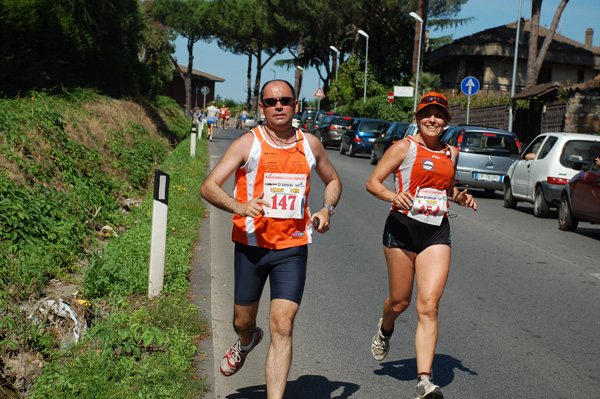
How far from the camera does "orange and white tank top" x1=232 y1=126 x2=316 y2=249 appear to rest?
448 centimetres

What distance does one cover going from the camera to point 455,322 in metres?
7.03

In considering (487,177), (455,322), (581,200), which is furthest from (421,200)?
(487,177)

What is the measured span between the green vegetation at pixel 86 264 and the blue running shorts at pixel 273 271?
75cm

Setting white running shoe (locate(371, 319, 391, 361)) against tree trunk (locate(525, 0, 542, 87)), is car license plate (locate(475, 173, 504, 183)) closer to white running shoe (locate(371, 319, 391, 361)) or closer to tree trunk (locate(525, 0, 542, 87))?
white running shoe (locate(371, 319, 391, 361))

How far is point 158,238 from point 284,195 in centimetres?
276

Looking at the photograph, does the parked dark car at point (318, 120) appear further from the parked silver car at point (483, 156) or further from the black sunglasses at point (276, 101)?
the black sunglasses at point (276, 101)

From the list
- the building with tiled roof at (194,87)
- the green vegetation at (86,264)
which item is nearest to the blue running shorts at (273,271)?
the green vegetation at (86,264)

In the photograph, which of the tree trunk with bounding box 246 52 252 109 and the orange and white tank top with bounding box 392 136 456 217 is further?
the tree trunk with bounding box 246 52 252 109

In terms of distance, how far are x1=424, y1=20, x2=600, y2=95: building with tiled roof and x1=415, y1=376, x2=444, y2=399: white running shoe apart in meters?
55.2

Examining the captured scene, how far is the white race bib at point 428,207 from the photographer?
5.17 metres

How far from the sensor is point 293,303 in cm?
444

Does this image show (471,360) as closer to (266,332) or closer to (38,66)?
(266,332)

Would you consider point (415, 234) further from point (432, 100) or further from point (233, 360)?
point (233, 360)

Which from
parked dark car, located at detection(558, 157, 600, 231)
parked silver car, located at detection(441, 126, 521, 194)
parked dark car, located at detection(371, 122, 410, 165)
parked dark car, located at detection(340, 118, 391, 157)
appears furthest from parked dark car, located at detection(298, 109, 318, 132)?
parked dark car, located at detection(558, 157, 600, 231)
